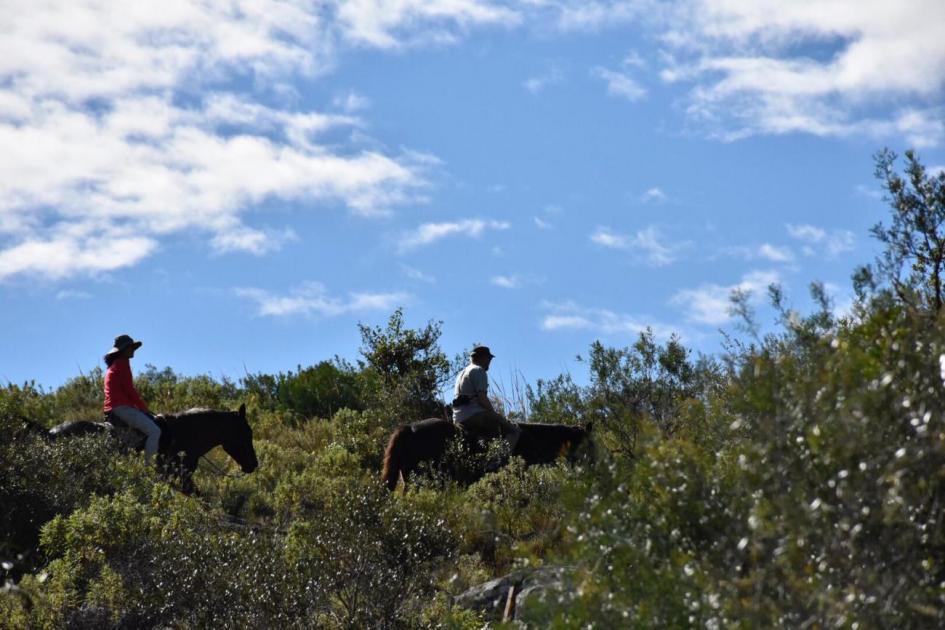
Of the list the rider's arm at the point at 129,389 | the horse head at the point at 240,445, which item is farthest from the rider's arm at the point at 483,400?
the rider's arm at the point at 129,389

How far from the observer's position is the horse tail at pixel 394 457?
56.9 feet

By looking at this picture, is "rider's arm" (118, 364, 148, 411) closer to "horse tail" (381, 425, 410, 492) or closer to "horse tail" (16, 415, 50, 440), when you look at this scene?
"horse tail" (16, 415, 50, 440)

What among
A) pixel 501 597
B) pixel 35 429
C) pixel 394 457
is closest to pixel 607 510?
pixel 501 597

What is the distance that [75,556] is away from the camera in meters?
13.0

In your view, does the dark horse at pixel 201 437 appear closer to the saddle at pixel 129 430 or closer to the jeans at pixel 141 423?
the saddle at pixel 129 430

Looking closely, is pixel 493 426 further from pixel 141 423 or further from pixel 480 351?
pixel 141 423

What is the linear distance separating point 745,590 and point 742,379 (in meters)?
1.58

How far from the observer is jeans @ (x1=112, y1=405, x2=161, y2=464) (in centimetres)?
1847

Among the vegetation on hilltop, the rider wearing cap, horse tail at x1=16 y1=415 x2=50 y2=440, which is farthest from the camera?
the rider wearing cap

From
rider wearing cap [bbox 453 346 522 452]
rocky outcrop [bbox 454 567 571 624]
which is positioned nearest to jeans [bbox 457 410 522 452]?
rider wearing cap [bbox 453 346 522 452]

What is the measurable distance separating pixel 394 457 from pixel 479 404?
146 centimetres

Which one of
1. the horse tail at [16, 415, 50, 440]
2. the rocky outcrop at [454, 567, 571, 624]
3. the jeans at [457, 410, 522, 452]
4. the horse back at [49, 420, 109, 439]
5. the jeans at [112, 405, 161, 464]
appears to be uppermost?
the jeans at [457, 410, 522, 452]

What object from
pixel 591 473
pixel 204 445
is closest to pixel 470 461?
pixel 204 445

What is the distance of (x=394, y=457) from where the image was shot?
17438mm
